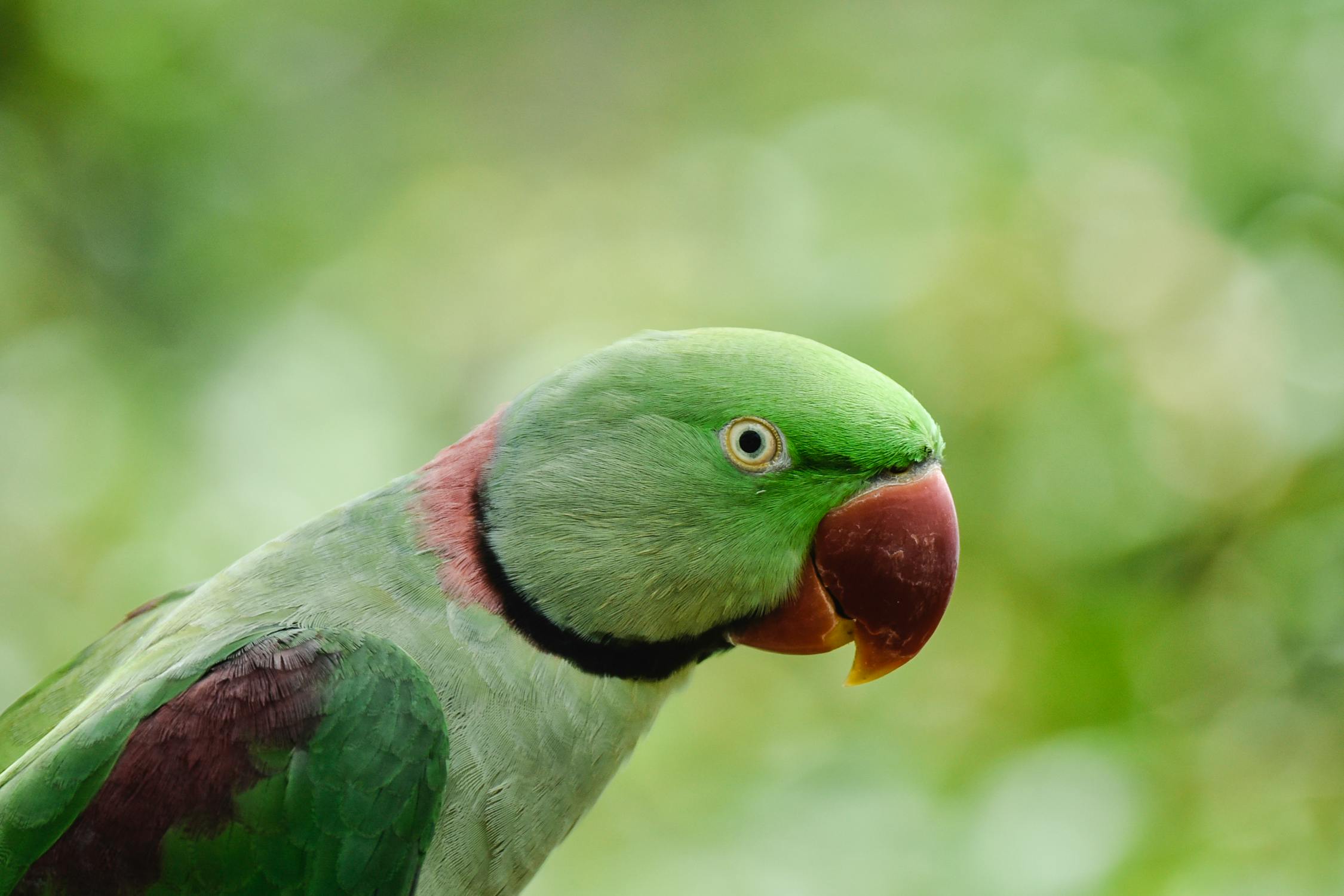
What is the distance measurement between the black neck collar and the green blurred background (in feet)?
3.94

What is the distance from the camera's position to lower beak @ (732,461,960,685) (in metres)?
1.52

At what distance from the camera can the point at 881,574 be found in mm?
1528

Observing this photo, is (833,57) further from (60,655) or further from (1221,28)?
(60,655)

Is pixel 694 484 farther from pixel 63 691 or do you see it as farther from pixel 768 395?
pixel 63 691

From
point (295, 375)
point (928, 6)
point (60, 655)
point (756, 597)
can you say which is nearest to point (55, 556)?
point (60, 655)

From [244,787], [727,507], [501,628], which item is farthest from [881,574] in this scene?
[244,787]

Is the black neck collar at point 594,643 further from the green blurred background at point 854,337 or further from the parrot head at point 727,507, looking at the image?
the green blurred background at point 854,337

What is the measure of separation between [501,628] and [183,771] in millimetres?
426

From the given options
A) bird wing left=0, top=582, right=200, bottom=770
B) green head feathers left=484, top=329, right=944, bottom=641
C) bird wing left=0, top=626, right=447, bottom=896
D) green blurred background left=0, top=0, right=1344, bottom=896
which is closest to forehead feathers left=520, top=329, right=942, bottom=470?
green head feathers left=484, top=329, right=944, bottom=641

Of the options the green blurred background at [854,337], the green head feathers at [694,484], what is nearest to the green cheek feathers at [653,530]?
the green head feathers at [694,484]

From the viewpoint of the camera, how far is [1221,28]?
363 cm

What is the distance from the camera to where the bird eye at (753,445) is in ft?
4.95

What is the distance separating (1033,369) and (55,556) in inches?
132

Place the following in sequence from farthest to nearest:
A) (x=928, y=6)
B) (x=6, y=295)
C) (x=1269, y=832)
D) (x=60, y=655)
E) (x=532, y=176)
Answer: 1. (x=532, y=176)
2. (x=928, y=6)
3. (x=6, y=295)
4. (x=60, y=655)
5. (x=1269, y=832)
